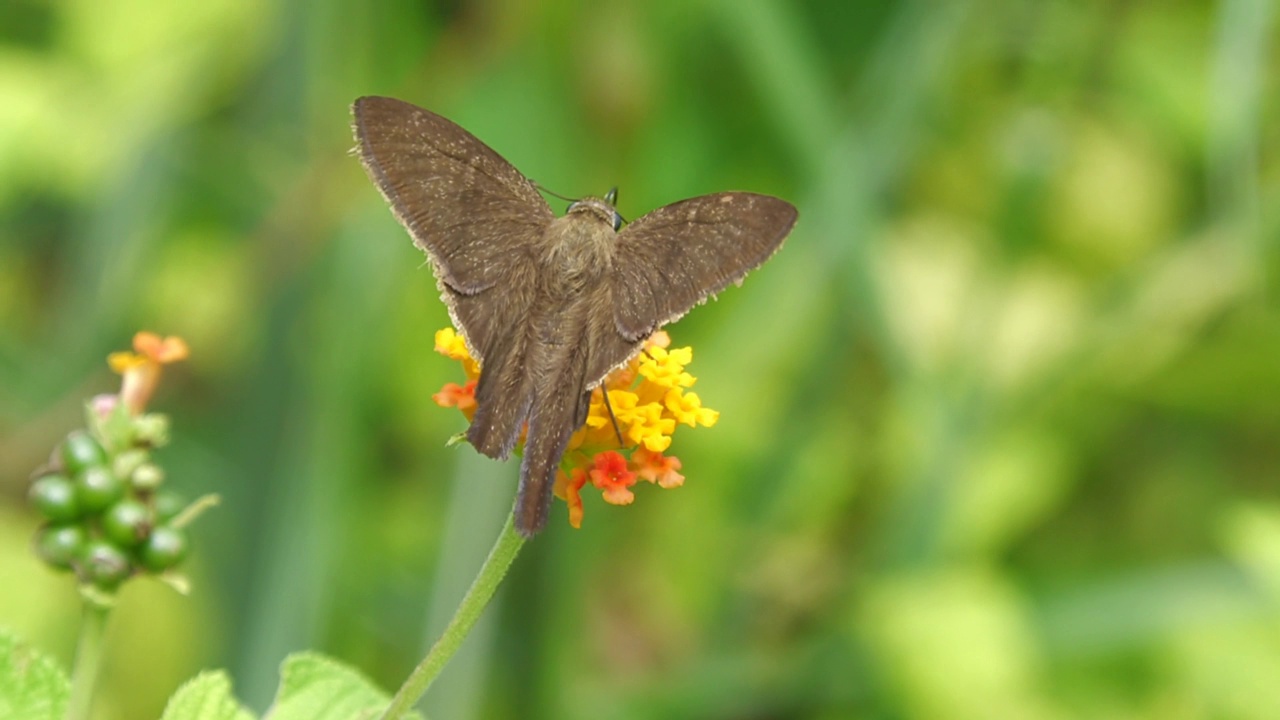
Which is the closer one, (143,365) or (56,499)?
(56,499)

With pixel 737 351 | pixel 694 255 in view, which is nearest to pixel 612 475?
pixel 694 255

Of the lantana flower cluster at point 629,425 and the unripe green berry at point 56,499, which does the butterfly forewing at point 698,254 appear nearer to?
the lantana flower cluster at point 629,425

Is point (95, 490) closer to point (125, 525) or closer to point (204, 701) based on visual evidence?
point (125, 525)

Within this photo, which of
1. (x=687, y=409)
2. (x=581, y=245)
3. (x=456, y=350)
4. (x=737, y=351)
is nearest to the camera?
(x=687, y=409)

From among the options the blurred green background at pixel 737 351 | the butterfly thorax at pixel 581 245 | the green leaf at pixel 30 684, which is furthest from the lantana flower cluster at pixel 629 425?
the blurred green background at pixel 737 351

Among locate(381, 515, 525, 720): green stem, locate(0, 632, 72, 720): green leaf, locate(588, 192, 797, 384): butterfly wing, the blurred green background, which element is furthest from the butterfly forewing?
the blurred green background

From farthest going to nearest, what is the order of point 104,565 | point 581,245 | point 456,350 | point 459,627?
point 581,245 < point 456,350 < point 104,565 < point 459,627
